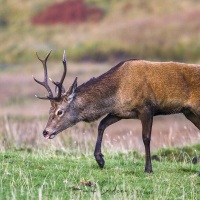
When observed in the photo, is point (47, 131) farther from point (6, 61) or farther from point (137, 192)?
point (6, 61)

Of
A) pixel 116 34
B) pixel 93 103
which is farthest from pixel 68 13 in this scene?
pixel 93 103

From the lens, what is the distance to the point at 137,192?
34.7 feet

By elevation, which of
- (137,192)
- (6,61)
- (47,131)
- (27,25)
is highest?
(27,25)

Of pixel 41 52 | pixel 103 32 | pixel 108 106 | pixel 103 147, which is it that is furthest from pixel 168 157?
pixel 103 32

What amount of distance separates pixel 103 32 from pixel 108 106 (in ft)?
163

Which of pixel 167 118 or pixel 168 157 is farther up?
pixel 167 118

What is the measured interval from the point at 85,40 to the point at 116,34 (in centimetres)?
280

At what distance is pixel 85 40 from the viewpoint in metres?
60.8

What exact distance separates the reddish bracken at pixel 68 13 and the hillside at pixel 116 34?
84 cm

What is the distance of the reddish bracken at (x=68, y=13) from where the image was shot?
75.0 meters

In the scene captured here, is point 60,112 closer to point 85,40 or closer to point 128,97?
point 128,97

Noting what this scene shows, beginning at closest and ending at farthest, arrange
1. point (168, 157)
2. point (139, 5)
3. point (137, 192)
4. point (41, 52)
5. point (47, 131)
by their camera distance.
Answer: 1. point (137, 192)
2. point (47, 131)
3. point (168, 157)
4. point (41, 52)
5. point (139, 5)

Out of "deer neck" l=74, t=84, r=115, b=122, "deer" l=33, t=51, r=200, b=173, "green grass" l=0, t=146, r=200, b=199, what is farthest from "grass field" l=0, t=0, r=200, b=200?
"deer neck" l=74, t=84, r=115, b=122

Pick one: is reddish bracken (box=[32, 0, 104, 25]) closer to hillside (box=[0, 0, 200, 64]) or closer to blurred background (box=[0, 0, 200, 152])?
blurred background (box=[0, 0, 200, 152])
